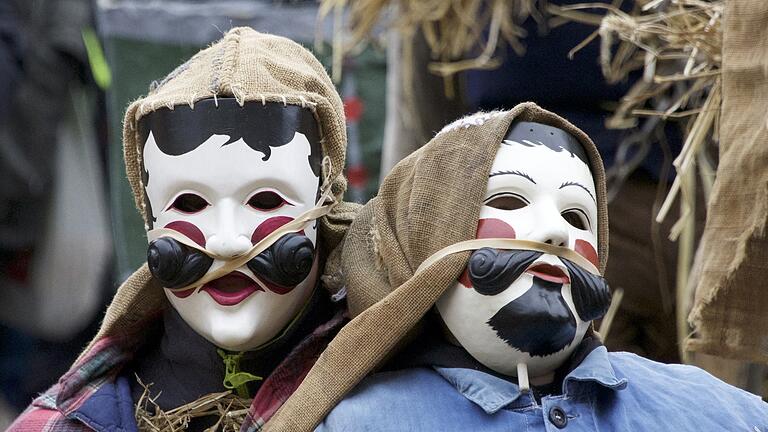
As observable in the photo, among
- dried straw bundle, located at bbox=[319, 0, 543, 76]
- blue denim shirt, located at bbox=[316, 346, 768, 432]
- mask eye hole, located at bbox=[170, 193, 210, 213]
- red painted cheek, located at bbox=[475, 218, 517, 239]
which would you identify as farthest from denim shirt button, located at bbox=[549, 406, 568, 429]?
dried straw bundle, located at bbox=[319, 0, 543, 76]

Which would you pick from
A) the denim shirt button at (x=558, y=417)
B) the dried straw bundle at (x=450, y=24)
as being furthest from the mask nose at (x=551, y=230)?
the dried straw bundle at (x=450, y=24)

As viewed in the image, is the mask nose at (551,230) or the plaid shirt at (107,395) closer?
the mask nose at (551,230)

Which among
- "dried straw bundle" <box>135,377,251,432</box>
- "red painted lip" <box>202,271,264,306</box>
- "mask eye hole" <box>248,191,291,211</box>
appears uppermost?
"mask eye hole" <box>248,191,291,211</box>

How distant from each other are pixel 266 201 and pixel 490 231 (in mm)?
370

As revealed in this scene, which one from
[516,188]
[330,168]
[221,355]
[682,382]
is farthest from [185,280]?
[682,382]

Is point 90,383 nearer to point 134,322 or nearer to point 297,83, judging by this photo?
point 134,322

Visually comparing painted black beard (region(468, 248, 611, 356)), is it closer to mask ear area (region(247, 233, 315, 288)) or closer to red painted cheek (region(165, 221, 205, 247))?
mask ear area (region(247, 233, 315, 288))

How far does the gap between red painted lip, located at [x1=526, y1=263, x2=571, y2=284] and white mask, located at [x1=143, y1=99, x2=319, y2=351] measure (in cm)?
39

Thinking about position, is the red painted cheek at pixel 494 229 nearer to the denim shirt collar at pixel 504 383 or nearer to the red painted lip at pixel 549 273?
the red painted lip at pixel 549 273

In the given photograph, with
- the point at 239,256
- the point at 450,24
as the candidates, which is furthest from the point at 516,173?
the point at 450,24

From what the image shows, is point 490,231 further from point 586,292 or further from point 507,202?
point 586,292

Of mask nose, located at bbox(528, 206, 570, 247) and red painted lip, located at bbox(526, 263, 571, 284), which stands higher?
mask nose, located at bbox(528, 206, 570, 247)

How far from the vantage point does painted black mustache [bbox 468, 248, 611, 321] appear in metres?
1.77

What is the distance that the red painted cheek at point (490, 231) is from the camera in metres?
1.81
